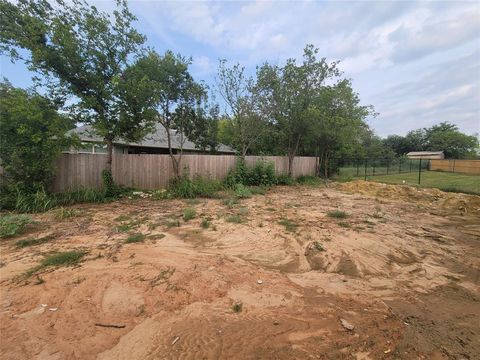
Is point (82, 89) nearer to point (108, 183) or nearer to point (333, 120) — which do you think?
point (108, 183)

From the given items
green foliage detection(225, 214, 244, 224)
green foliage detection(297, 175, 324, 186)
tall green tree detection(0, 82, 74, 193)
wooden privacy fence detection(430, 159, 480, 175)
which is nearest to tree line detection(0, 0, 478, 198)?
tall green tree detection(0, 82, 74, 193)

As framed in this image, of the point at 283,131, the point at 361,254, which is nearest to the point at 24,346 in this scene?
the point at 361,254

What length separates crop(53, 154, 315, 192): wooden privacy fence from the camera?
336 inches

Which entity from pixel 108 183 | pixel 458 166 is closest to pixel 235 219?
pixel 108 183

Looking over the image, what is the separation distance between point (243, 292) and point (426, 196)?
1020 centimetres

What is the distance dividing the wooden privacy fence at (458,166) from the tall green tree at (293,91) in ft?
60.7

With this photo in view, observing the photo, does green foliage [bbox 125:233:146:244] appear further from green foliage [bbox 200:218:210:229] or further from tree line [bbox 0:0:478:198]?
tree line [bbox 0:0:478:198]

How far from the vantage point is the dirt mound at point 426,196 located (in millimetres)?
7855

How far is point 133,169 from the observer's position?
1020 centimetres

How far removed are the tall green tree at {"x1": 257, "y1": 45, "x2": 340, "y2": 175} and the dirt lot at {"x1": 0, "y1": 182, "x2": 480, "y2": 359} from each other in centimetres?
971

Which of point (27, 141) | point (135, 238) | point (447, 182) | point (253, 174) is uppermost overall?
point (27, 141)

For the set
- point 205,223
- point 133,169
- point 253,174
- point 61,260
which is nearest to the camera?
point 61,260

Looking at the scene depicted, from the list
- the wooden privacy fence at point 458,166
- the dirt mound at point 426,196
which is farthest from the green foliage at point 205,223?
the wooden privacy fence at point 458,166

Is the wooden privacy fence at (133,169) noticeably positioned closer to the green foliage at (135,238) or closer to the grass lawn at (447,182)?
the green foliage at (135,238)
